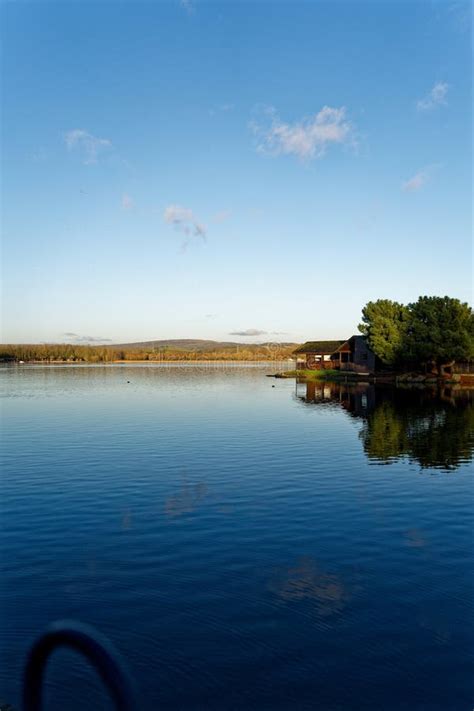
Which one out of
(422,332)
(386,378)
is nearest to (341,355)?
(386,378)

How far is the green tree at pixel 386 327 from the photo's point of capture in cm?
7856

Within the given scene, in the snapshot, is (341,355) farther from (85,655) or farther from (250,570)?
(85,655)

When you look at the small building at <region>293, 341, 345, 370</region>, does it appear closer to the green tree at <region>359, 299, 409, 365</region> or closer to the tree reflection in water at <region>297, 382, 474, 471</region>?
the green tree at <region>359, 299, 409, 365</region>

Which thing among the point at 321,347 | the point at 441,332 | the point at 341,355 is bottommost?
the point at 341,355

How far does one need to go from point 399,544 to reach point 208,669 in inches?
288

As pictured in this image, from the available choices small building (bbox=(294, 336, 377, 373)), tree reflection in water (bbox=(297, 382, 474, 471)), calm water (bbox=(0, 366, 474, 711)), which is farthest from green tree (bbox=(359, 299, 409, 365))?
calm water (bbox=(0, 366, 474, 711))

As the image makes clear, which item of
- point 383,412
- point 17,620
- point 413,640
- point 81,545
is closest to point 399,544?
point 413,640

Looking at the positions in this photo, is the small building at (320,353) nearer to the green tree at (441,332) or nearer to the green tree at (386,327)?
the green tree at (386,327)

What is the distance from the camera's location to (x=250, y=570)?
482 inches

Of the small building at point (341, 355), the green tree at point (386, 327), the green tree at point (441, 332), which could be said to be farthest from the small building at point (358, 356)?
the green tree at point (441, 332)

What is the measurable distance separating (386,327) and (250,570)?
237 feet

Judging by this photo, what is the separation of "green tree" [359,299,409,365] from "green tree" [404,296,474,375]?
6.12ft

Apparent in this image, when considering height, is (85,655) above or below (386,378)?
above

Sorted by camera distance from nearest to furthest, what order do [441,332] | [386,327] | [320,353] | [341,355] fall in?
1. [441,332]
2. [386,327]
3. [341,355]
4. [320,353]
